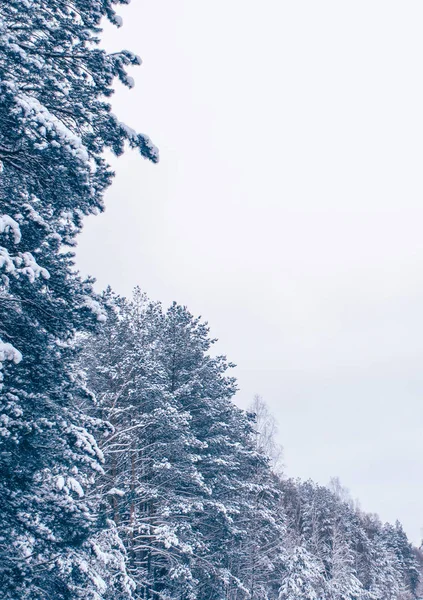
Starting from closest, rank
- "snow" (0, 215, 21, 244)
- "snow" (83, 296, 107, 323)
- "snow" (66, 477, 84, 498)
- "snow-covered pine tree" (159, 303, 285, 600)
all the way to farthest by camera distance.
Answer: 1. "snow" (0, 215, 21, 244)
2. "snow" (83, 296, 107, 323)
3. "snow" (66, 477, 84, 498)
4. "snow-covered pine tree" (159, 303, 285, 600)

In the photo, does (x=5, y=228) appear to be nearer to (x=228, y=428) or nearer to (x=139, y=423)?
(x=139, y=423)

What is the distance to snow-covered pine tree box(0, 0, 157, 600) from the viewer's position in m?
7.55

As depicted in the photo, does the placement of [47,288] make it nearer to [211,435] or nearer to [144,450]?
[144,450]

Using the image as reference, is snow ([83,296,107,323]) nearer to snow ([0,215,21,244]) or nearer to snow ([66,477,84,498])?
snow ([0,215,21,244])

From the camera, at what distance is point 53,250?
900 cm

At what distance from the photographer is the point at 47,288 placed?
26.3 ft

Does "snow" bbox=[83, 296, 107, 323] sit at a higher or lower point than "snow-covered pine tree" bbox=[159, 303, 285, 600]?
lower

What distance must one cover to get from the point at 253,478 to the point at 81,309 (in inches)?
883

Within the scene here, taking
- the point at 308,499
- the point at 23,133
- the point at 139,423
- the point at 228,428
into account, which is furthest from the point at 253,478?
the point at 308,499

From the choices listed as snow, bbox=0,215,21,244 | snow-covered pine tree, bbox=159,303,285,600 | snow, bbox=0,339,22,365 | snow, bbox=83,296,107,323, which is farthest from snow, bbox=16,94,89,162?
snow-covered pine tree, bbox=159,303,285,600

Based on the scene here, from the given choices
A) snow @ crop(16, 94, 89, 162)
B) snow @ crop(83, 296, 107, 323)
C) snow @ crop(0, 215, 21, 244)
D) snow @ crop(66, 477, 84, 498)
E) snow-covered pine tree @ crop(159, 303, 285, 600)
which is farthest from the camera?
snow-covered pine tree @ crop(159, 303, 285, 600)

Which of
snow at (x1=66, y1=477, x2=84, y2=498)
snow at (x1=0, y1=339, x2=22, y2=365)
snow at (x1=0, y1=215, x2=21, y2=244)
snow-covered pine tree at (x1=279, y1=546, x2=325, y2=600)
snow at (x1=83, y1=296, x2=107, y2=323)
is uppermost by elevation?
snow-covered pine tree at (x1=279, y1=546, x2=325, y2=600)

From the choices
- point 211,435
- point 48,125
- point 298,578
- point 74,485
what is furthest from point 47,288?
point 298,578

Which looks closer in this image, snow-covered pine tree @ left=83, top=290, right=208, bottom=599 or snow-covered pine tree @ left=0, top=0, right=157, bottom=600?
snow-covered pine tree @ left=0, top=0, right=157, bottom=600
